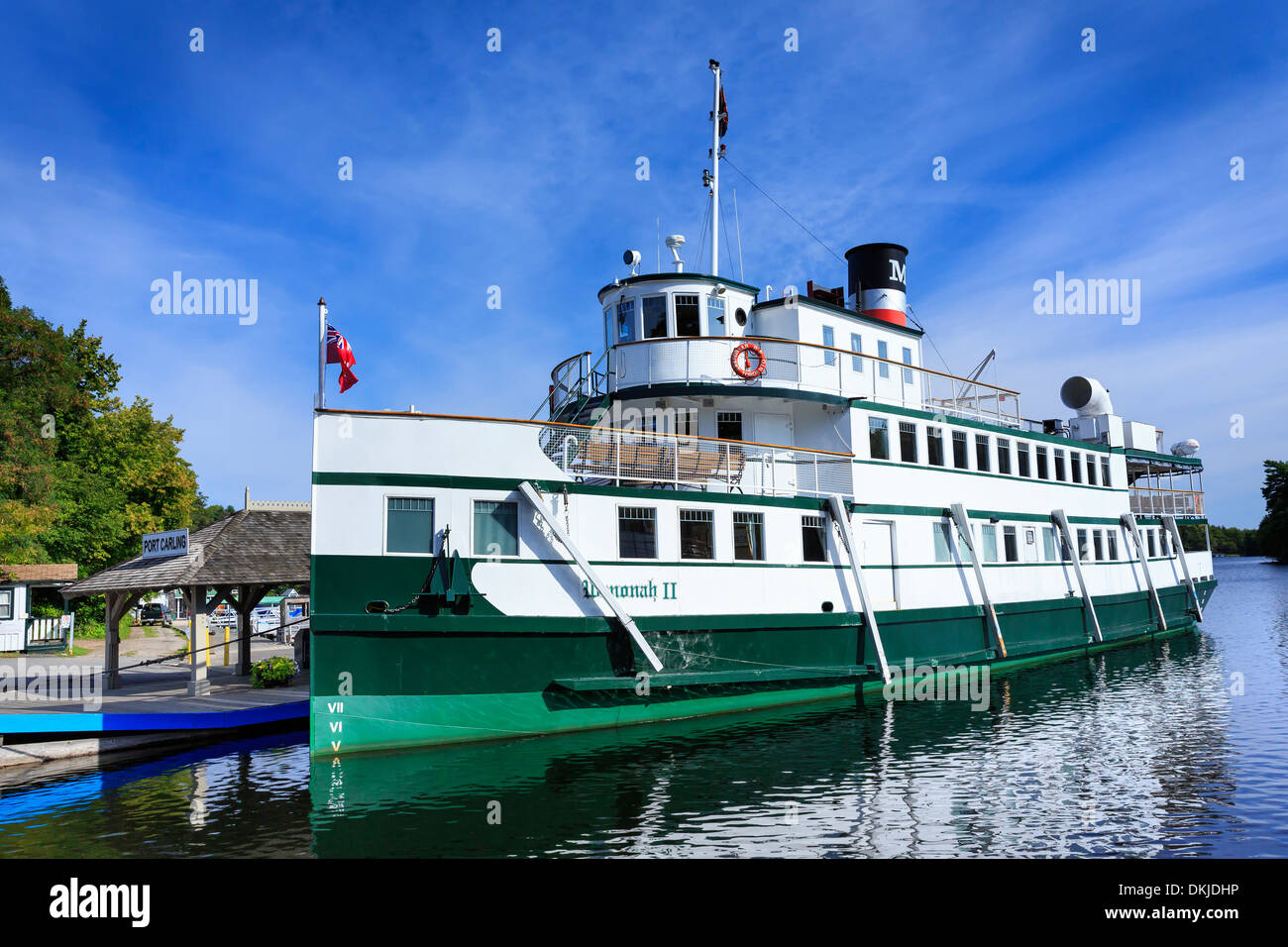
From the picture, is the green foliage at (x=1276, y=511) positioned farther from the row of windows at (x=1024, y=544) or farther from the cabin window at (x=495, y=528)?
the cabin window at (x=495, y=528)

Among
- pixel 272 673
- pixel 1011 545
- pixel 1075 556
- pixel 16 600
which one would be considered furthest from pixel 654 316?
pixel 16 600

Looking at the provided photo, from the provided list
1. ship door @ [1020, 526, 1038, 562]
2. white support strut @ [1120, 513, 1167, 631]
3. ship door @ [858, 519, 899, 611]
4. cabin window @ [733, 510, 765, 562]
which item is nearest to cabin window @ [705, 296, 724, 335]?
cabin window @ [733, 510, 765, 562]

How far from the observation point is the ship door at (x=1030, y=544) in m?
25.2

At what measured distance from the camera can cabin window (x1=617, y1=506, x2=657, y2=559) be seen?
16.6 m

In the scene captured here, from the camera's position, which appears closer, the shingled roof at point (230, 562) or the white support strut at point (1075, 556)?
the shingled roof at point (230, 562)

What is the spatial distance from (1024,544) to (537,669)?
16.5 m

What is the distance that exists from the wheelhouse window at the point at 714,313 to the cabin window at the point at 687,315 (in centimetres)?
34

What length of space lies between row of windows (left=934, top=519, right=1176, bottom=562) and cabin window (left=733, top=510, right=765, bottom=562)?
6088 mm

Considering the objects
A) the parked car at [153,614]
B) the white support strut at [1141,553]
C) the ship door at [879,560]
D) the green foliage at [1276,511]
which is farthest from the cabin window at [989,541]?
the green foliage at [1276,511]

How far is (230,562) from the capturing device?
21.5 meters

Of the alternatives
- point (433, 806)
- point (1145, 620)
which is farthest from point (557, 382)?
point (1145, 620)

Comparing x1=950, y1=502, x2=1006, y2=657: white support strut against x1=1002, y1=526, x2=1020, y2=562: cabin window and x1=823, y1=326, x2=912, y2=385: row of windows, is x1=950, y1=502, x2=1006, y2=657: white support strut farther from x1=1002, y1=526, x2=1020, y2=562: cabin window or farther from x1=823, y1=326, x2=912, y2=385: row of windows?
x1=823, y1=326, x2=912, y2=385: row of windows

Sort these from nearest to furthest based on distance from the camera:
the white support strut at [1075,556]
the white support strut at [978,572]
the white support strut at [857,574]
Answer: the white support strut at [857,574] → the white support strut at [978,572] → the white support strut at [1075,556]
